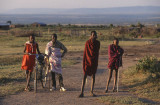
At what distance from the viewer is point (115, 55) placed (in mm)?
9055

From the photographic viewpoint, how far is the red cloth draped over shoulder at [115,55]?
9023mm

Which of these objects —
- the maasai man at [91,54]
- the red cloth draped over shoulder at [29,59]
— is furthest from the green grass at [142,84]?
the red cloth draped over shoulder at [29,59]

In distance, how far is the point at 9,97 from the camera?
841 cm

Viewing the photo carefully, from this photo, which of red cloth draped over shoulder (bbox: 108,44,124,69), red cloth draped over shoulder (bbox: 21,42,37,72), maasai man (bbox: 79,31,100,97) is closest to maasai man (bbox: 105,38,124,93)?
red cloth draped over shoulder (bbox: 108,44,124,69)

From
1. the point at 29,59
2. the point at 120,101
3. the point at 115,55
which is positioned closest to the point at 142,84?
→ the point at 115,55

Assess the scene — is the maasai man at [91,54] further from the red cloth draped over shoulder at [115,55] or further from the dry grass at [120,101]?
the red cloth draped over shoulder at [115,55]

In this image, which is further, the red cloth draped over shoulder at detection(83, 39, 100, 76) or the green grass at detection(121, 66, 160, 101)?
the green grass at detection(121, 66, 160, 101)

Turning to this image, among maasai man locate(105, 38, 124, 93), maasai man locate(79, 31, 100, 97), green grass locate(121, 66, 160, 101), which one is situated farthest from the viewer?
maasai man locate(105, 38, 124, 93)

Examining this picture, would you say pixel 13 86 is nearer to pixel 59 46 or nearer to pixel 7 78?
pixel 7 78

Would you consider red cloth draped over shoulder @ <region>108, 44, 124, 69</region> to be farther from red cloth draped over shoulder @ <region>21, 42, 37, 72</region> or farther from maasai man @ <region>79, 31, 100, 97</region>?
red cloth draped over shoulder @ <region>21, 42, 37, 72</region>

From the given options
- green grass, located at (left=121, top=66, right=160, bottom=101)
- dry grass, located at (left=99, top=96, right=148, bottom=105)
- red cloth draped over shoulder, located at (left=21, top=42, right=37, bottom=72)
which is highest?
red cloth draped over shoulder, located at (left=21, top=42, right=37, bottom=72)

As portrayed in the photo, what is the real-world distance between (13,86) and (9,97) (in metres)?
1.36

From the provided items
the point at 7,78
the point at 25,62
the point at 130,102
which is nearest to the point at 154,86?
the point at 130,102

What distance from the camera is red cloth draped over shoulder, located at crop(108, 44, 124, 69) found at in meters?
9.02
